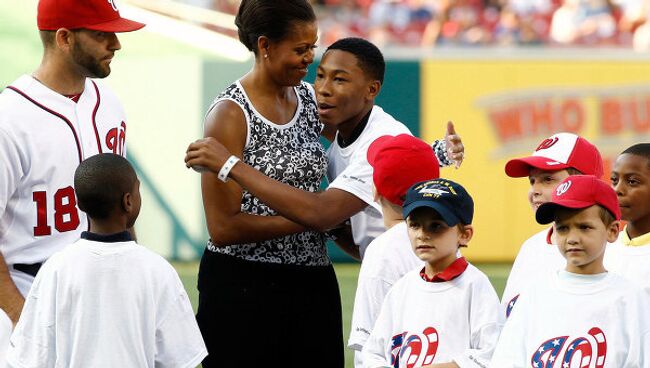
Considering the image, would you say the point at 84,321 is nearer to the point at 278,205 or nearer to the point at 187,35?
the point at 278,205

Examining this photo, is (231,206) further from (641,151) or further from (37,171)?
(641,151)

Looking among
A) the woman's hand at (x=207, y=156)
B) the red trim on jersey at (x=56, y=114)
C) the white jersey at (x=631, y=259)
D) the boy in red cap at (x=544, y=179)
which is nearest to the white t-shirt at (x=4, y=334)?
the red trim on jersey at (x=56, y=114)

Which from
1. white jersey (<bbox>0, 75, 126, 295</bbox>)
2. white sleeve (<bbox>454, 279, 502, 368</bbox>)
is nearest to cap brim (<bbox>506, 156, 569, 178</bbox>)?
white sleeve (<bbox>454, 279, 502, 368</bbox>)

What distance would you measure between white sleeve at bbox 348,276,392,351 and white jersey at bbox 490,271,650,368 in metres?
0.50

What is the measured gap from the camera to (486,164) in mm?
12469

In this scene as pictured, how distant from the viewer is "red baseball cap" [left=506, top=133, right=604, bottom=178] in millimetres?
4516

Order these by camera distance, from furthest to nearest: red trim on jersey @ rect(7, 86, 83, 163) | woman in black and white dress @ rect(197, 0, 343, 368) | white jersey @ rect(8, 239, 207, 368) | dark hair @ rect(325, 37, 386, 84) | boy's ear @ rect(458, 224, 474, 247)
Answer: dark hair @ rect(325, 37, 386, 84)
woman in black and white dress @ rect(197, 0, 343, 368)
red trim on jersey @ rect(7, 86, 83, 163)
boy's ear @ rect(458, 224, 474, 247)
white jersey @ rect(8, 239, 207, 368)

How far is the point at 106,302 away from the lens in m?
3.67

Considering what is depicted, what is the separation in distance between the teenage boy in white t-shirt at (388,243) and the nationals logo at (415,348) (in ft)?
0.77

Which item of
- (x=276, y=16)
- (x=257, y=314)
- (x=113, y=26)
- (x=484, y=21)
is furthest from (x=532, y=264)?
(x=484, y=21)

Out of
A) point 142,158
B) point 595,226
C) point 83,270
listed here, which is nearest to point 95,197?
point 83,270

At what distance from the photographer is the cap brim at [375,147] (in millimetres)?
4343

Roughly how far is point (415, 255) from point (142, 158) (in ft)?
27.5

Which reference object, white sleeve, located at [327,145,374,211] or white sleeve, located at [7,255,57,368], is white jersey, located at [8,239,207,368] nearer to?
white sleeve, located at [7,255,57,368]
